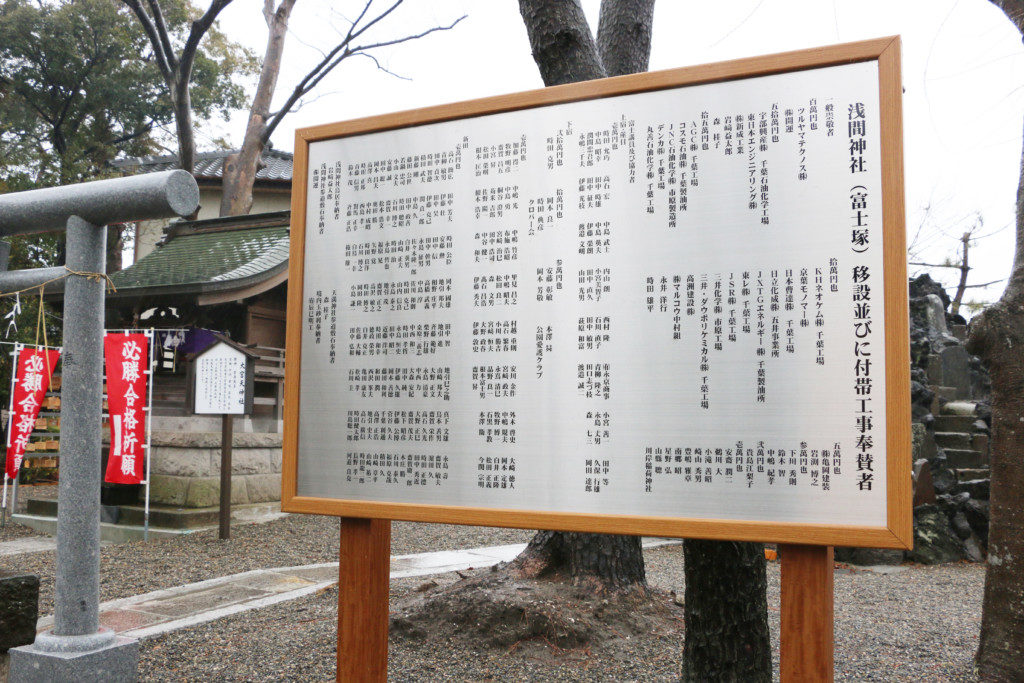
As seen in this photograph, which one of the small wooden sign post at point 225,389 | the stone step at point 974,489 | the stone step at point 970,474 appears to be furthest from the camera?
the stone step at point 970,474

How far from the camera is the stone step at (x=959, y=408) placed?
10.6 meters

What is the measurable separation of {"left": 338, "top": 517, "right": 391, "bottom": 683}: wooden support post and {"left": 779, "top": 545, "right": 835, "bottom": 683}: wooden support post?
157cm

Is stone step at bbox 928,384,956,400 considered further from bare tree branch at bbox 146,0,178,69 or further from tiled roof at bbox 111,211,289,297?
bare tree branch at bbox 146,0,178,69

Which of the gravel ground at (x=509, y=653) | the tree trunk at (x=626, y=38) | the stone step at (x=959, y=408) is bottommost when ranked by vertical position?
the gravel ground at (x=509, y=653)

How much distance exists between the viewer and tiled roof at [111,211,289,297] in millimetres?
10445

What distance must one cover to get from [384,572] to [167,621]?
3.08m

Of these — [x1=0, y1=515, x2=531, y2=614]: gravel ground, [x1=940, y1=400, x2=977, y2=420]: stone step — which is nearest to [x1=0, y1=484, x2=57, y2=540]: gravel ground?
[x1=0, y1=515, x2=531, y2=614]: gravel ground

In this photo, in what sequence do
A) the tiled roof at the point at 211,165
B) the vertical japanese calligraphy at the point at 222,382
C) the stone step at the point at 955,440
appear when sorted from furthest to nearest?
the tiled roof at the point at 211,165 < the stone step at the point at 955,440 < the vertical japanese calligraphy at the point at 222,382

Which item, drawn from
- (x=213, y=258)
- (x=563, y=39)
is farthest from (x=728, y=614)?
(x=213, y=258)

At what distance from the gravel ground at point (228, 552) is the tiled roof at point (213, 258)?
3.48m

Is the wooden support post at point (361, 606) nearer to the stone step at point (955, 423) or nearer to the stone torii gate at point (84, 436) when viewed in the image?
the stone torii gate at point (84, 436)

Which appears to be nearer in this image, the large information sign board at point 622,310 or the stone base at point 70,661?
the large information sign board at point 622,310

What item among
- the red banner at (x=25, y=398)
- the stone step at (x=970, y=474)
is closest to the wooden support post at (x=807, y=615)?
the stone step at (x=970, y=474)

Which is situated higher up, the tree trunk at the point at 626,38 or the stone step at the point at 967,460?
the tree trunk at the point at 626,38
